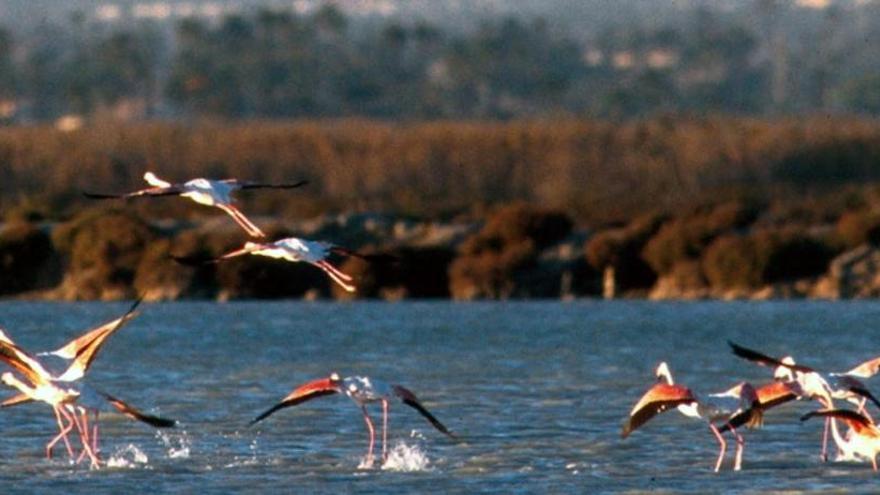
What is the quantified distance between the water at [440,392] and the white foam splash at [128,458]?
2cm

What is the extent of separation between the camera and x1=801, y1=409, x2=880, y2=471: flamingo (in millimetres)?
18656

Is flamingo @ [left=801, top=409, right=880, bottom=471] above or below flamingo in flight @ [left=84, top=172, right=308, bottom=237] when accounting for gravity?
below

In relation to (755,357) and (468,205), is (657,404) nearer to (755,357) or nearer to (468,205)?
(755,357)

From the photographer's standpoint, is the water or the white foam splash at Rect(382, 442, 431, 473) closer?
the water

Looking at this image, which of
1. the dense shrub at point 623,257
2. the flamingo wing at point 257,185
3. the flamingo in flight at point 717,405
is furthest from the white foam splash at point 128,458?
the dense shrub at point 623,257

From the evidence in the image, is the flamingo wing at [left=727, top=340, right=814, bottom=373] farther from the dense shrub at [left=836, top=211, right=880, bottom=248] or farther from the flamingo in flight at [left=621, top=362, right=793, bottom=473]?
the dense shrub at [left=836, top=211, right=880, bottom=248]

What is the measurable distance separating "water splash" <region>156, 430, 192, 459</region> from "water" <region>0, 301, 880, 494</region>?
0.03 metres

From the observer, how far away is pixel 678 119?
248ft

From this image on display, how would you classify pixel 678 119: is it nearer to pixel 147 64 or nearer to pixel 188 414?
pixel 188 414

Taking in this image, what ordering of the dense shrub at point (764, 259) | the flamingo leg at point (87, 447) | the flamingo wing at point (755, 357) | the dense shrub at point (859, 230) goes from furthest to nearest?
the dense shrub at point (859, 230), the dense shrub at point (764, 259), the flamingo leg at point (87, 447), the flamingo wing at point (755, 357)

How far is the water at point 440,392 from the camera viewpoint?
1959cm

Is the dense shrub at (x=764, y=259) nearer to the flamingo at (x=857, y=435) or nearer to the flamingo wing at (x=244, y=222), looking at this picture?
the flamingo at (x=857, y=435)

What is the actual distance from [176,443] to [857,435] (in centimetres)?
568

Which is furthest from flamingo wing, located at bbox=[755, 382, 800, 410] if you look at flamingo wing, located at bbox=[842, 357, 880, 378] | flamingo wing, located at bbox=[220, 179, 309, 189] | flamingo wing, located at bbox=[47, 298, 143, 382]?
flamingo wing, located at bbox=[47, 298, 143, 382]
